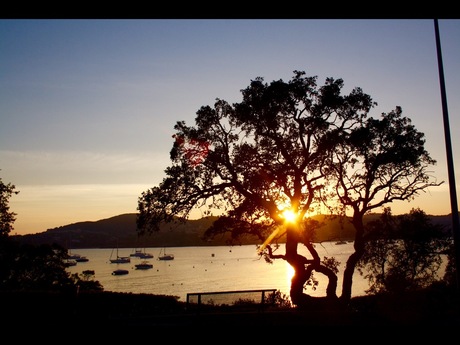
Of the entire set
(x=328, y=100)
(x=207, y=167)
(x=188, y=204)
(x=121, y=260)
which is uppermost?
(x=328, y=100)

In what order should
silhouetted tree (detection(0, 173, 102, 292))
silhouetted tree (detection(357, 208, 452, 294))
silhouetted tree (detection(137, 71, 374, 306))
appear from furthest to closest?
silhouetted tree (detection(0, 173, 102, 292)) < silhouetted tree (detection(357, 208, 452, 294)) < silhouetted tree (detection(137, 71, 374, 306))

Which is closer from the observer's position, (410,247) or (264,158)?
(264,158)

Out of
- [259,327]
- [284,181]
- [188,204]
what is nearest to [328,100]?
[284,181]

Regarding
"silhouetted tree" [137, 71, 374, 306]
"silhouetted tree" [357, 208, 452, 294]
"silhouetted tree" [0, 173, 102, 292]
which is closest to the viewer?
"silhouetted tree" [137, 71, 374, 306]

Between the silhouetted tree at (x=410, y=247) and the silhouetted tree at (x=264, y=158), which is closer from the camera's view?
the silhouetted tree at (x=264, y=158)

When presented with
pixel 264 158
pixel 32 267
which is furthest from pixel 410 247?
pixel 32 267

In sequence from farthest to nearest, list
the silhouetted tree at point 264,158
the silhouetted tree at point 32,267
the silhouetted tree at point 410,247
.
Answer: the silhouetted tree at point 32,267, the silhouetted tree at point 410,247, the silhouetted tree at point 264,158

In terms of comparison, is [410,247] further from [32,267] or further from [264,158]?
[32,267]

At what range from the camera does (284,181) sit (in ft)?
70.8

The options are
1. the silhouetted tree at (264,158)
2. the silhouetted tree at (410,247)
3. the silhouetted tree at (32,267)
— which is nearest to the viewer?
the silhouetted tree at (264,158)

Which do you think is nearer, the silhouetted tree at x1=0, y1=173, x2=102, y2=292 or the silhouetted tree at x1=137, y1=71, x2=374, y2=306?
the silhouetted tree at x1=137, y1=71, x2=374, y2=306

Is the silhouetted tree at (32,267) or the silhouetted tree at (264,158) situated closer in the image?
the silhouetted tree at (264,158)
